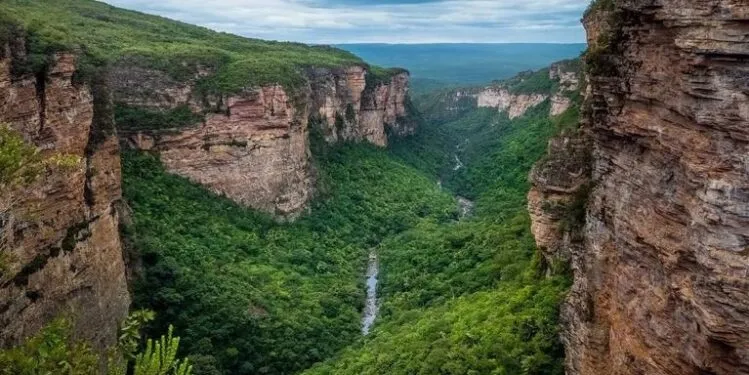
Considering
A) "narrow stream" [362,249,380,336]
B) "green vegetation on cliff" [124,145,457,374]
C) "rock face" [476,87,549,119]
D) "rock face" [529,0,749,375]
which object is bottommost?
"narrow stream" [362,249,380,336]

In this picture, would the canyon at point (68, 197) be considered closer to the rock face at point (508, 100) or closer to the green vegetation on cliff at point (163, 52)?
the green vegetation on cliff at point (163, 52)

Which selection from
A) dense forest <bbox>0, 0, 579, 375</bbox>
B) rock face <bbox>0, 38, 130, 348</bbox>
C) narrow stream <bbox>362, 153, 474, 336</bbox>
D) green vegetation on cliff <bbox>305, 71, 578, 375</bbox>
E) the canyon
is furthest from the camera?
narrow stream <bbox>362, 153, 474, 336</bbox>

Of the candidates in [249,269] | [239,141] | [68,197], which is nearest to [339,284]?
[249,269]

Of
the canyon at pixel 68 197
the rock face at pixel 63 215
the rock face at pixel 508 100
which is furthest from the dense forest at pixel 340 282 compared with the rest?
the rock face at pixel 508 100

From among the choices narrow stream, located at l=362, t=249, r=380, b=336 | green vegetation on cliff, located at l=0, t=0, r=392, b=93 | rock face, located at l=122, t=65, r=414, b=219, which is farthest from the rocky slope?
green vegetation on cliff, located at l=0, t=0, r=392, b=93

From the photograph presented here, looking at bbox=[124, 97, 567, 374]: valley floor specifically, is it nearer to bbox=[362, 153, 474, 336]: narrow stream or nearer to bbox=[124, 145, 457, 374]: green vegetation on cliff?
bbox=[124, 145, 457, 374]: green vegetation on cliff

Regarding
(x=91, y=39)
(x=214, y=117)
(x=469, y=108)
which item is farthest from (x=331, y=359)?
(x=469, y=108)
